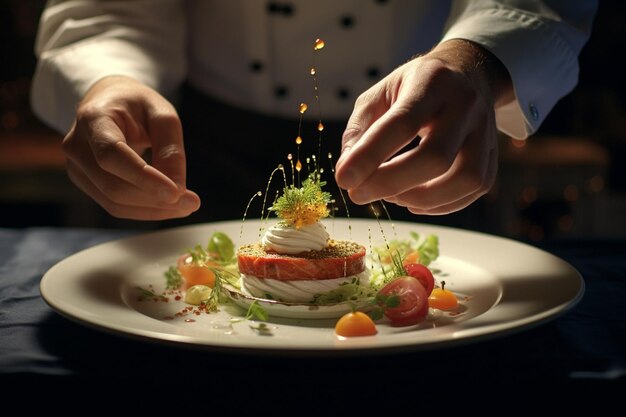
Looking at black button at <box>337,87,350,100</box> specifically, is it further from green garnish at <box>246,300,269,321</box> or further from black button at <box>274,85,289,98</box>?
green garnish at <box>246,300,269,321</box>

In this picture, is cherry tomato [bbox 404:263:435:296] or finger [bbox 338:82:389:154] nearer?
finger [bbox 338:82:389:154]

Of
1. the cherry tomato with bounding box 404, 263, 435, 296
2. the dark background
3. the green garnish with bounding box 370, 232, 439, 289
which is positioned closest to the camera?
the cherry tomato with bounding box 404, 263, 435, 296

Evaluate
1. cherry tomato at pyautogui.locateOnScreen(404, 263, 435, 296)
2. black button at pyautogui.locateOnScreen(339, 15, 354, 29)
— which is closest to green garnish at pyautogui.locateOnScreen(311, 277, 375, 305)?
cherry tomato at pyautogui.locateOnScreen(404, 263, 435, 296)

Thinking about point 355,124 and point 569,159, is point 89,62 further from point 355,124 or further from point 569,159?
point 569,159

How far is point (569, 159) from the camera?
474 cm

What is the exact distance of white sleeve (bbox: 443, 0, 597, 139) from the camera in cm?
210

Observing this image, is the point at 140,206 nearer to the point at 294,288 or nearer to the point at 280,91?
the point at 294,288

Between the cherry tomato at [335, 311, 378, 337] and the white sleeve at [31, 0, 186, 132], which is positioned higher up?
the white sleeve at [31, 0, 186, 132]

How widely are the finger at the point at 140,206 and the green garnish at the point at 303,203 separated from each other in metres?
0.22

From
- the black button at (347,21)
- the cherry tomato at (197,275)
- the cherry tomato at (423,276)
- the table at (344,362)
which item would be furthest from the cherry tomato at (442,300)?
the black button at (347,21)

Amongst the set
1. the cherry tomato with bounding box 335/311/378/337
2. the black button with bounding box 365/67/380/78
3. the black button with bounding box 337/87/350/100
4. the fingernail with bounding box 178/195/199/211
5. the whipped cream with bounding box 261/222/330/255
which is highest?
the black button with bounding box 365/67/380/78

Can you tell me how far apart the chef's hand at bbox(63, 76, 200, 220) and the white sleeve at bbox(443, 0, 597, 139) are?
810 mm

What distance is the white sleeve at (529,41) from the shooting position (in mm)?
2100

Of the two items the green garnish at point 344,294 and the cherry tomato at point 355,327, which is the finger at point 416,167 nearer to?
the cherry tomato at point 355,327
